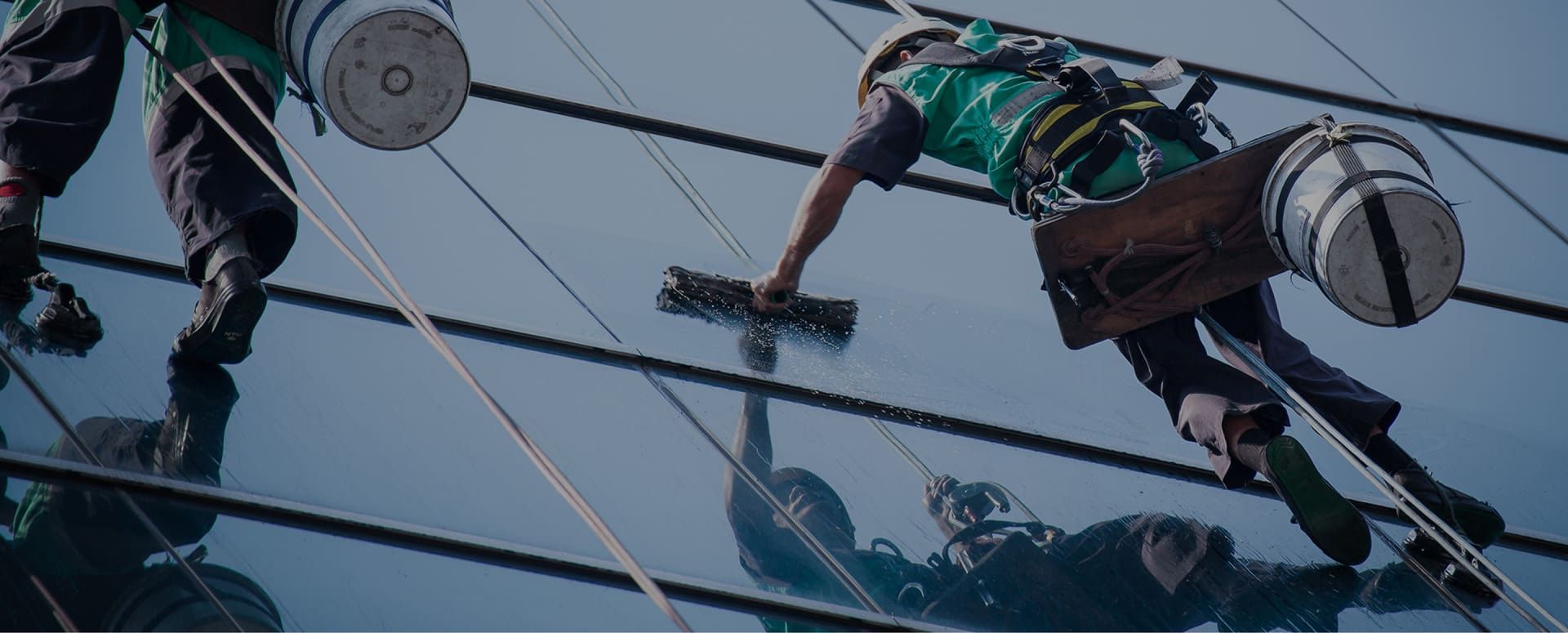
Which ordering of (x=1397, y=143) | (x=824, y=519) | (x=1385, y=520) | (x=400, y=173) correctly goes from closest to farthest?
(x=824, y=519)
(x=1397, y=143)
(x=1385, y=520)
(x=400, y=173)

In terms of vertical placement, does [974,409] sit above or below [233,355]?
below

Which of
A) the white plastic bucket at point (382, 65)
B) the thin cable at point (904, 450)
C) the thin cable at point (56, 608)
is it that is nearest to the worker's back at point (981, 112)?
the thin cable at point (904, 450)

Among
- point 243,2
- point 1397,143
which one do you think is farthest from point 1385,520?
point 243,2

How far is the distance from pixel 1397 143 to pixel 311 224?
2223mm

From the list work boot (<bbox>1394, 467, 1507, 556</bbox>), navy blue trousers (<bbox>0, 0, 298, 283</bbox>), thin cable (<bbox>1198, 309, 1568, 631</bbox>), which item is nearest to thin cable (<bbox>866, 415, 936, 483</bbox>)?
thin cable (<bbox>1198, 309, 1568, 631</bbox>)

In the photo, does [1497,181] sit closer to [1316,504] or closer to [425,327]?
[1316,504]

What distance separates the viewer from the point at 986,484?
3.18 m

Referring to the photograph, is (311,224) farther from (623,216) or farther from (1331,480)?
(1331,480)

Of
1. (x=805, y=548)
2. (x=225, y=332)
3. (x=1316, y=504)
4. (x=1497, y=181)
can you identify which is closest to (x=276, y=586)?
(x=225, y=332)

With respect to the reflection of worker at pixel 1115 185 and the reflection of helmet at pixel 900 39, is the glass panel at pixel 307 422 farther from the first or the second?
the reflection of helmet at pixel 900 39

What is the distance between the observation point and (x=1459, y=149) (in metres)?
5.21

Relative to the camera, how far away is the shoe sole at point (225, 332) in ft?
9.55

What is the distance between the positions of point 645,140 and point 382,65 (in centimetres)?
159

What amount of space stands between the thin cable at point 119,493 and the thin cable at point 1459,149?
3977 mm
